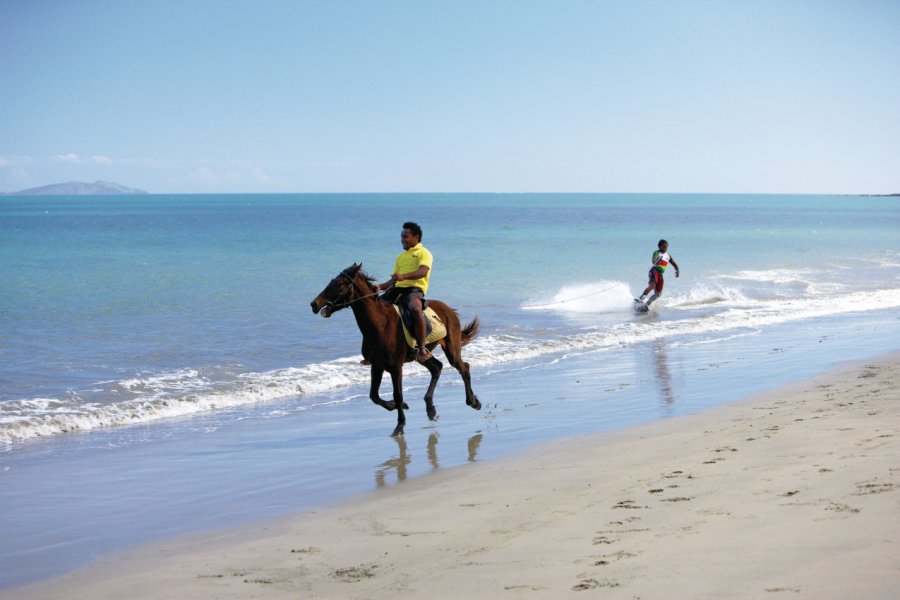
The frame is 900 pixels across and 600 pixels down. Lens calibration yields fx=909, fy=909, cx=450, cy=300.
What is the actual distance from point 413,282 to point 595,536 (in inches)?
231

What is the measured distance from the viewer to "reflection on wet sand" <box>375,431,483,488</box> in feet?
28.1

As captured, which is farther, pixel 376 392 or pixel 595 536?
pixel 376 392

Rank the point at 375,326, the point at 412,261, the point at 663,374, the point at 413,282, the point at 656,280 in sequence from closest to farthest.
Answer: the point at 375,326 → the point at 412,261 → the point at 413,282 → the point at 663,374 → the point at 656,280

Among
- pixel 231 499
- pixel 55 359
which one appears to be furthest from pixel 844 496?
pixel 55 359

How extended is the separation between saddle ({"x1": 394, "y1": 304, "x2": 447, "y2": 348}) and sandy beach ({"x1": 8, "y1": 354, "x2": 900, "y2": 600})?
8.60ft

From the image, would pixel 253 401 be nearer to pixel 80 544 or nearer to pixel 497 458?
pixel 497 458

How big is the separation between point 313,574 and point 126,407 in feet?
26.0

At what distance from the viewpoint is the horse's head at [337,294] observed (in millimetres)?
9805

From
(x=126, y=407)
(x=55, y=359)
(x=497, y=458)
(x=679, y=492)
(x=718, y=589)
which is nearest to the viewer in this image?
(x=718, y=589)

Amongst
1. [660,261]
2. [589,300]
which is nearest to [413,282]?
[660,261]

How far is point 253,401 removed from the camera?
13.4m

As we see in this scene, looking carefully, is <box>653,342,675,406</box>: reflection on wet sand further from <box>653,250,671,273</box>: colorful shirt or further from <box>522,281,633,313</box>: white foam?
<box>522,281,633,313</box>: white foam

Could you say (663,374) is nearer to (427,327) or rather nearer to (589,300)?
(427,327)

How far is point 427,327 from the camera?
36.7 ft
